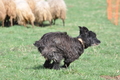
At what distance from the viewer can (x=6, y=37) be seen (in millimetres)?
13078

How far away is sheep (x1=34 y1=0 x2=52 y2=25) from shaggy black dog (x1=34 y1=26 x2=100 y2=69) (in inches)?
372

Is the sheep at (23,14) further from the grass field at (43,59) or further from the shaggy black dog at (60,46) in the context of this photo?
the shaggy black dog at (60,46)

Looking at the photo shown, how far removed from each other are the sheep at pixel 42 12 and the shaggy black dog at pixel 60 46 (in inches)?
372

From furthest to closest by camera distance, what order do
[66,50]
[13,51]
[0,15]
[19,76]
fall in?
[0,15] < [13,51] < [66,50] < [19,76]

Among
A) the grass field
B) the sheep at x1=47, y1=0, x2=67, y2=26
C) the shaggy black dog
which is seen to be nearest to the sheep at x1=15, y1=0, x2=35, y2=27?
the grass field

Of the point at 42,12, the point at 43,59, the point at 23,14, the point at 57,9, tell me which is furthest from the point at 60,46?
the point at 57,9

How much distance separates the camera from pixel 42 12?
17312mm

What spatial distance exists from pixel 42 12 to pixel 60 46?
10.1 m

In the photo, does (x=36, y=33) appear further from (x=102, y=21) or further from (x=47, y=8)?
(x=102, y=21)

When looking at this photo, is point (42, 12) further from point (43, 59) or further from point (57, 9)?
point (43, 59)

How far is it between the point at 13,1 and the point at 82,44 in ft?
31.7

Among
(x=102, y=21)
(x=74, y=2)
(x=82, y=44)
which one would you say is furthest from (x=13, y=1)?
(x=74, y=2)

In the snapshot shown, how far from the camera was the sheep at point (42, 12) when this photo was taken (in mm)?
17312

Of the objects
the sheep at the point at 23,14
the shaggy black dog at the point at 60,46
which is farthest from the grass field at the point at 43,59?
the sheep at the point at 23,14
